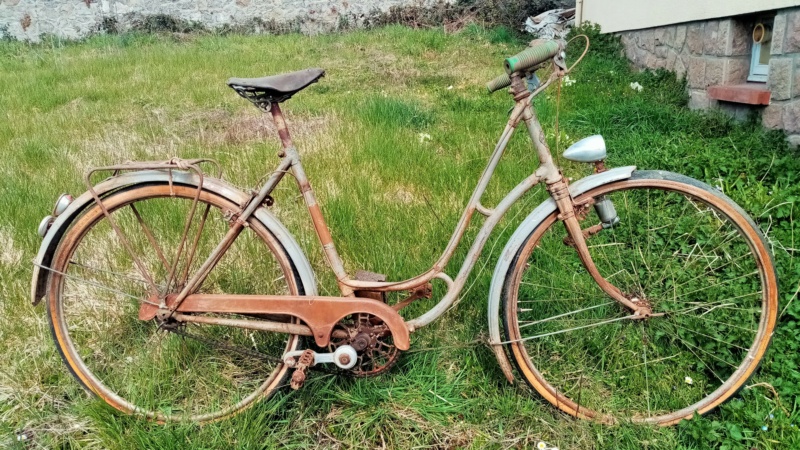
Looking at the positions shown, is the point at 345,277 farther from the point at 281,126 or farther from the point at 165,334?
the point at 165,334

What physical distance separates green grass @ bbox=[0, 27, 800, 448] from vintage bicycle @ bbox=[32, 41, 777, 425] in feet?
0.44

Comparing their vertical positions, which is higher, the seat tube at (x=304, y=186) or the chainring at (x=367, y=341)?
the seat tube at (x=304, y=186)

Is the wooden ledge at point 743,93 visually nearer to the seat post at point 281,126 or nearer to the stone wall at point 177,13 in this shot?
the seat post at point 281,126

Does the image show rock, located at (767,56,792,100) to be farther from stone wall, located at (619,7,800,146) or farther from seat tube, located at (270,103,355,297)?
seat tube, located at (270,103,355,297)

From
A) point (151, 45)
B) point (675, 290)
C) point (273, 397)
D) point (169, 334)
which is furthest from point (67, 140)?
point (151, 45)

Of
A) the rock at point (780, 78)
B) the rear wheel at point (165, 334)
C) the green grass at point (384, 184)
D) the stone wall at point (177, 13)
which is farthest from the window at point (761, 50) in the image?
the stone wall at point (177, 13)

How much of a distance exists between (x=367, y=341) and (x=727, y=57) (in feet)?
15.7

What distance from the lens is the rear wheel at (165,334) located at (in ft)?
7.51

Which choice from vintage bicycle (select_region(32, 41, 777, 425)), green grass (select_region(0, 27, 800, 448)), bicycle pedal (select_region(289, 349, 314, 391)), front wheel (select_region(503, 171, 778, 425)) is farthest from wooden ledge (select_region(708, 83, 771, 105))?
bicycle pedal (select_region(289, 349, 314, 391))

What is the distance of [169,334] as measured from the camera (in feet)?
8.65

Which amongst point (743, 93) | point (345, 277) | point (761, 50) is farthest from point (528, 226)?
point (761, 50)

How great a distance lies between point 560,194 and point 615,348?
0.88m

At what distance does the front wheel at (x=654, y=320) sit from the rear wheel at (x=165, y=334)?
3.62ft

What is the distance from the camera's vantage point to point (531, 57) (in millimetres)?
2033
